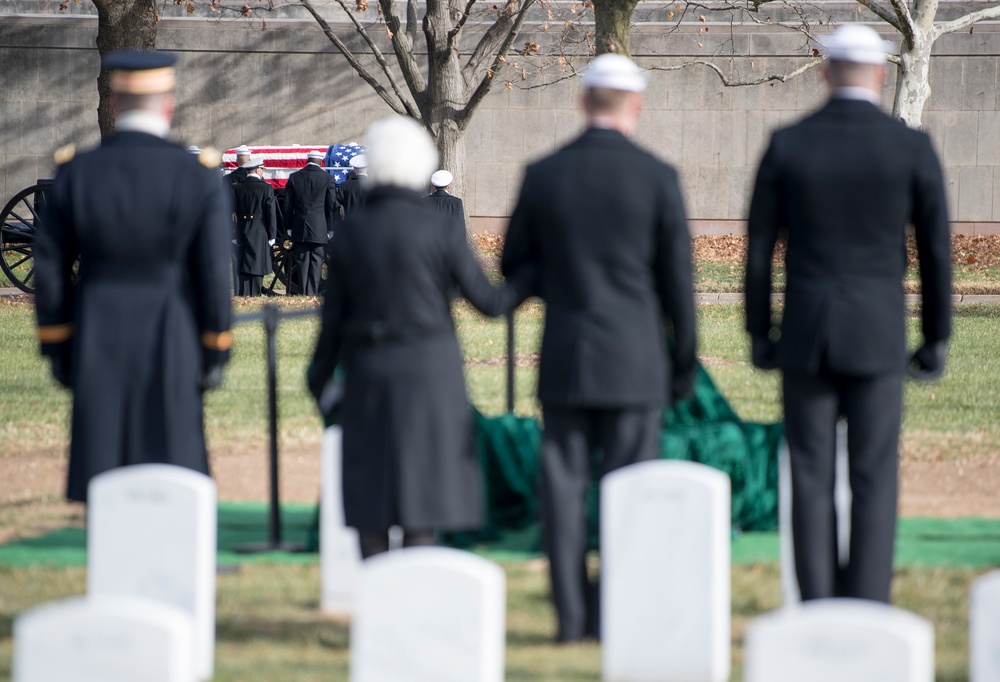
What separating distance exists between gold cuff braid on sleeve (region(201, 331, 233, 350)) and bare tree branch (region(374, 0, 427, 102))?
55.7 feet

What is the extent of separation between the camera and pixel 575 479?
476 cm

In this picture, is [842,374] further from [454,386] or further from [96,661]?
[96,661]

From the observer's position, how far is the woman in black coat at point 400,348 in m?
4.52

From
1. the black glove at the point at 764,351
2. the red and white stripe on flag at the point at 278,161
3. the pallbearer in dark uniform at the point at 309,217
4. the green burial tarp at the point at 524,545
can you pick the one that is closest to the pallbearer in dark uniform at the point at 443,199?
the pallbearer in dark uniform at the point at 309,217

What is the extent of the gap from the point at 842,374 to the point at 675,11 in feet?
75.4

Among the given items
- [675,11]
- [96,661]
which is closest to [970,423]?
[96,661]

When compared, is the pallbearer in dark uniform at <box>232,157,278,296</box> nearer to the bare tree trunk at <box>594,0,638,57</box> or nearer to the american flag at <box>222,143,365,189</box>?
the american flag at <box>222,143,365,189</box>

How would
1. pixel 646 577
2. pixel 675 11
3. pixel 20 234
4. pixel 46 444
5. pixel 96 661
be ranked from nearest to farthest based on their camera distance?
pixel 96 661, pixel 646 577, pixel 46 444, pixel 20 234, pixel 675 11

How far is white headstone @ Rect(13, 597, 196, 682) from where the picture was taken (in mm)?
2871

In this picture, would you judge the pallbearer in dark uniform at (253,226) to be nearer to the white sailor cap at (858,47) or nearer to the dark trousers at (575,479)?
the dark trousers at (575,479)

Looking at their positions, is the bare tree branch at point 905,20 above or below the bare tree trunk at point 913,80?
above

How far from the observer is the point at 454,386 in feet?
15.3

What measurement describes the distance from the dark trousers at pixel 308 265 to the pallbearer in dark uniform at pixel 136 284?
13.0m

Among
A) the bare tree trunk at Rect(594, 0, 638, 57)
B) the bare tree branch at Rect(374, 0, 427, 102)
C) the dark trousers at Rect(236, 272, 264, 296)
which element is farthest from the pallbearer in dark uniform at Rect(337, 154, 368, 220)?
the bare tree branch at Rect(374, 0, 427, 102)
